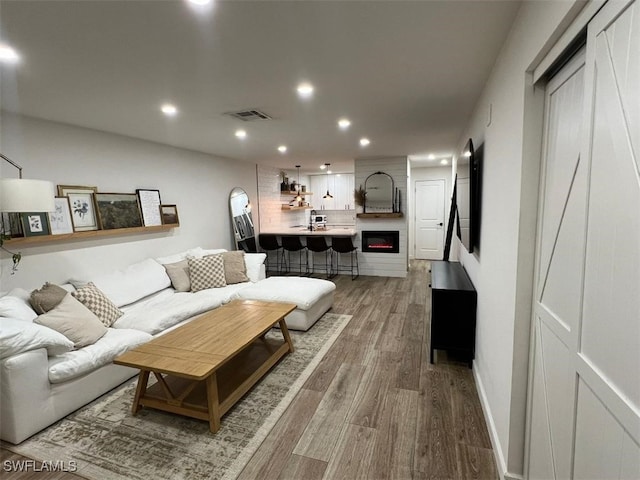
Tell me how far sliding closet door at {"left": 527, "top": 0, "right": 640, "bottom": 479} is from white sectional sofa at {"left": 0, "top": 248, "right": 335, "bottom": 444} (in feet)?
8.52

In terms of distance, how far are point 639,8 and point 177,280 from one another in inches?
171

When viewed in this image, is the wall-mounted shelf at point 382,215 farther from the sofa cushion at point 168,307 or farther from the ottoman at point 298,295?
the sofa cushion at point 168,307

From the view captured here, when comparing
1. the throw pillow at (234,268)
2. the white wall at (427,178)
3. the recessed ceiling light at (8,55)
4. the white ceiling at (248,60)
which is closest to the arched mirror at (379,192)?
the white wall at (427,178)

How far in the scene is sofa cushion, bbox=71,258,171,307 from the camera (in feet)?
10.9

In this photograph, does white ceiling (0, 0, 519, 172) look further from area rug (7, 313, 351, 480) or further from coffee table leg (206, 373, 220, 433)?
area rug (7, 313, 351, 480)

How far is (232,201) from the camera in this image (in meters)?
5.94

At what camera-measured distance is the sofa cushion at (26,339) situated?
193cm

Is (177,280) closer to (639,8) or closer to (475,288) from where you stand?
(475,288)

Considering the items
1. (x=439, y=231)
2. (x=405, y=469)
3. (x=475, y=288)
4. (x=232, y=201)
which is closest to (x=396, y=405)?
(x=405, y=469)

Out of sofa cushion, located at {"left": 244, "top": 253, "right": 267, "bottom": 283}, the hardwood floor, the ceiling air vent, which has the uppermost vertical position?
the ceiling air vent

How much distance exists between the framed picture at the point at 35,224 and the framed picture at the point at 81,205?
1.04 ft

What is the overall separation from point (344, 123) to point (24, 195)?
2.88 meters

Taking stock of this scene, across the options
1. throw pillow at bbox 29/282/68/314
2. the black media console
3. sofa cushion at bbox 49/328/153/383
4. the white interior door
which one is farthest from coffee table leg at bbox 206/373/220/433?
the white interior door

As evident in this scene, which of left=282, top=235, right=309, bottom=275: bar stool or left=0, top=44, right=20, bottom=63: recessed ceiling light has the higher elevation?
left=0, top=44, right=20, bottom=63: recessed ceiling light
